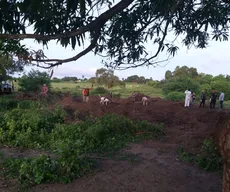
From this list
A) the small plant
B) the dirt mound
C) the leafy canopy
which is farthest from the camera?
the dirt mound

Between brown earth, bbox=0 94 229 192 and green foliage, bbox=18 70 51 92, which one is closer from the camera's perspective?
brown earth, bbox=0 94 229 192

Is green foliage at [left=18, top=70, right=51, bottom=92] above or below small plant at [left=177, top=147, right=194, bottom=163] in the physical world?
above

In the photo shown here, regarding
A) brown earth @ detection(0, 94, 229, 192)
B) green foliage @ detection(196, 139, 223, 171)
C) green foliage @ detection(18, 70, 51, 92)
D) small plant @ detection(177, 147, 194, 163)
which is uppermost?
green foliage @ detection(18, 70, 51, 92)

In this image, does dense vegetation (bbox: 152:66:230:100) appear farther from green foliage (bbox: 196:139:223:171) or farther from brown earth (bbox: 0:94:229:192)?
green foliage (bbox: 196:139:223:171)

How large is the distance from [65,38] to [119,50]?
124 centimetres

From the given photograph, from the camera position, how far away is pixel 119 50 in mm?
4383

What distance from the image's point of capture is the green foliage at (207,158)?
17.8 feet

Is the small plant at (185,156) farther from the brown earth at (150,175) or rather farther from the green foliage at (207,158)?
the brown earth at (150,175)

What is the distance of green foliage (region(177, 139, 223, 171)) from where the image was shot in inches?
214

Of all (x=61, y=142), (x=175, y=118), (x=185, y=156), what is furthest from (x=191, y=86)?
(x=61, y=142)

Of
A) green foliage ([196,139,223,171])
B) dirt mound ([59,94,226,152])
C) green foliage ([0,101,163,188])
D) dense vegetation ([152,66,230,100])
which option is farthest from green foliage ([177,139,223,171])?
dense vegetation ([152,66,230,100])

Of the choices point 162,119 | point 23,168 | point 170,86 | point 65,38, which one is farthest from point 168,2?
point 170,86

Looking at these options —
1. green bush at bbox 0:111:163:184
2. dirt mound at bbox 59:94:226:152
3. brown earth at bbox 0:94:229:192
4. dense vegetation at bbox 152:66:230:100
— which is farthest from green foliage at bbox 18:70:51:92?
brown earth at bbox 0:94:229:192

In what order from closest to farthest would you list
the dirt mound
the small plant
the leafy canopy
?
the leafy canopy → the small plant → the dirt mound
